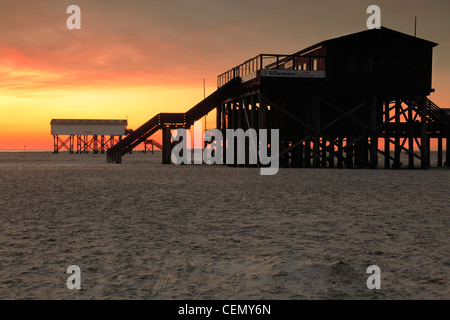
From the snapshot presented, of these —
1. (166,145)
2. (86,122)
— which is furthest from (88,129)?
(166,145)

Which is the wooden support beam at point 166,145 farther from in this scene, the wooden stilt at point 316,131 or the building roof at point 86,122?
the building roof at point 86,122

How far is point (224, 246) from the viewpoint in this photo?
297 inches

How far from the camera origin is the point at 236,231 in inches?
348

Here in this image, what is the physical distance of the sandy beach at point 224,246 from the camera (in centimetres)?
540

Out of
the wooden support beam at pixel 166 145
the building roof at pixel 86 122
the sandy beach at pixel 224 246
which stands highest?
the building roof at pixel 86 122

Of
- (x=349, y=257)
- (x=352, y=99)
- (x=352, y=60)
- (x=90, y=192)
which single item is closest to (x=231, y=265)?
(x=349, y=257)

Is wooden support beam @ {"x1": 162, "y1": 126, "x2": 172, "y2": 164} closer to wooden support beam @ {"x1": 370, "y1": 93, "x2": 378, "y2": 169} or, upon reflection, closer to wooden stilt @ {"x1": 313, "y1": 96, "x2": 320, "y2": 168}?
wooden stilt @ {"x1": 313, "y1": 96, "x2": 320, "y2": 168}

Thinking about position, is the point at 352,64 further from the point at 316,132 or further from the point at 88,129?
the point at 88,129

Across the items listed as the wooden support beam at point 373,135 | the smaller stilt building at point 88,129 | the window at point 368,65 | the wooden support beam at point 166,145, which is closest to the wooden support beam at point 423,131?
the wooden support beam at point 373,135

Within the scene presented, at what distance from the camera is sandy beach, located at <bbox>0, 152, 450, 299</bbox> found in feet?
17.7
